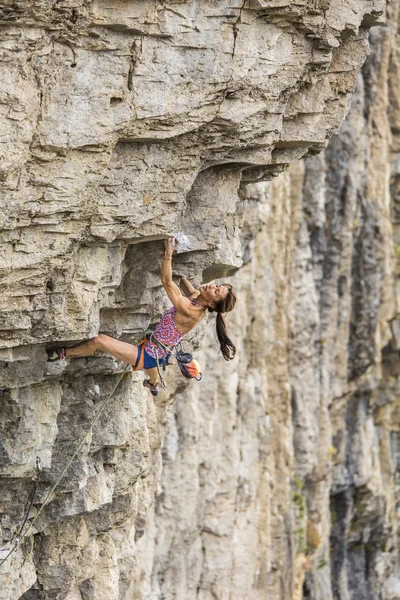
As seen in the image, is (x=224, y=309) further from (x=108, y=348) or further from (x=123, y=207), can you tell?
(x=123, y=207)

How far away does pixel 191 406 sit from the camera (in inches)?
699

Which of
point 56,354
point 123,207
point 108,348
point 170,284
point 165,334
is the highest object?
point 123,207

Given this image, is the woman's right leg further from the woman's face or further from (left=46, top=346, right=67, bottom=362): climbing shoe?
the woman's face

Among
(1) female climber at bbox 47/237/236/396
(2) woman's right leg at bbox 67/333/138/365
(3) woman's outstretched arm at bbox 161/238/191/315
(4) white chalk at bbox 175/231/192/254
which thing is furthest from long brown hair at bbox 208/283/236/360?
(2) woman's right leg at bbox 67/333/138/365

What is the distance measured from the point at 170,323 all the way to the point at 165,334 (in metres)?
0.12

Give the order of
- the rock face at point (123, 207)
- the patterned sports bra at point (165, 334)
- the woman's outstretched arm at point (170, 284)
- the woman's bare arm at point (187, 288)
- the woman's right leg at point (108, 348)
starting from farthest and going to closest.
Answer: the woman's bare arm at point (187, 288) < the patterned sports bra at point (165, 334) < the woman's right leg at point (108, 348) < the woman's outstretched arm at point (170, 284) < the rock face at point (123, 207)

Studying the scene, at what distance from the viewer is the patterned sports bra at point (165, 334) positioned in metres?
10.0

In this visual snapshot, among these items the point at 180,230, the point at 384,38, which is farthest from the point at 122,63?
the point at 384,38

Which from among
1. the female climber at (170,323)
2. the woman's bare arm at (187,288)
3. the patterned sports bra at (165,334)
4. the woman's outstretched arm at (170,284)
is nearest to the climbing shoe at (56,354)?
the female climber at (170,323)

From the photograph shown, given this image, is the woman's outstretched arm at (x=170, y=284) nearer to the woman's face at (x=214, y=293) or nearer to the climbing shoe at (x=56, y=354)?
the woman's face at (x=214, y=293)

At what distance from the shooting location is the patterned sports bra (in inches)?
394

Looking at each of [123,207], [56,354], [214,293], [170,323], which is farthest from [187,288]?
[123,207]

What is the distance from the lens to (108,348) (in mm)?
9766

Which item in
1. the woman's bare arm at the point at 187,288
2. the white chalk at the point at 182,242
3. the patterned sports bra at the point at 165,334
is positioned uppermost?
the white chalk at the point at 182,242
